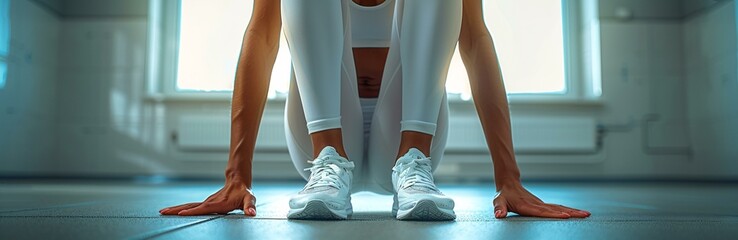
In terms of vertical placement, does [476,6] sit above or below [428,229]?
above

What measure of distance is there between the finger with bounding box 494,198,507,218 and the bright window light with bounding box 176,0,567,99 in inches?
131

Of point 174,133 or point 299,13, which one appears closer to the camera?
point 299,13

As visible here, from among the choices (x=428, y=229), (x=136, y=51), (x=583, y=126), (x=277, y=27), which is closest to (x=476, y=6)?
(x=277, y=27)

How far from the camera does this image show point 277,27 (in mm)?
1156

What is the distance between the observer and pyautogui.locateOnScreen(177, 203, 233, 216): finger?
100 centimetres

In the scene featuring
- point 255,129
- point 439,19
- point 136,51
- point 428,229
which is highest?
point 136,51

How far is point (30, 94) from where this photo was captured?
4164 millimetres

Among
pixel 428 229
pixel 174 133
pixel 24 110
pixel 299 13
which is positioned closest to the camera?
pixel 428 229

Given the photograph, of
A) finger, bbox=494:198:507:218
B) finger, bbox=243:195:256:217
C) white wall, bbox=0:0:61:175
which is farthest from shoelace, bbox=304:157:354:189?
white wall, bbox=0:0:61:175

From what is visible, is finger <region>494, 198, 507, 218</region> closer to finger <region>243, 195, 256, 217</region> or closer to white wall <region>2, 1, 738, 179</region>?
finger <region>243, 195, 256, 217</region>

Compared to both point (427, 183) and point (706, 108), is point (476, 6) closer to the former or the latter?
point (427, 183)

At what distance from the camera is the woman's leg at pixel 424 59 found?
3.22 ft

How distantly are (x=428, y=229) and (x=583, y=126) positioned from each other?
12.5ft

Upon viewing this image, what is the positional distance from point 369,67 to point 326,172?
323 mm
